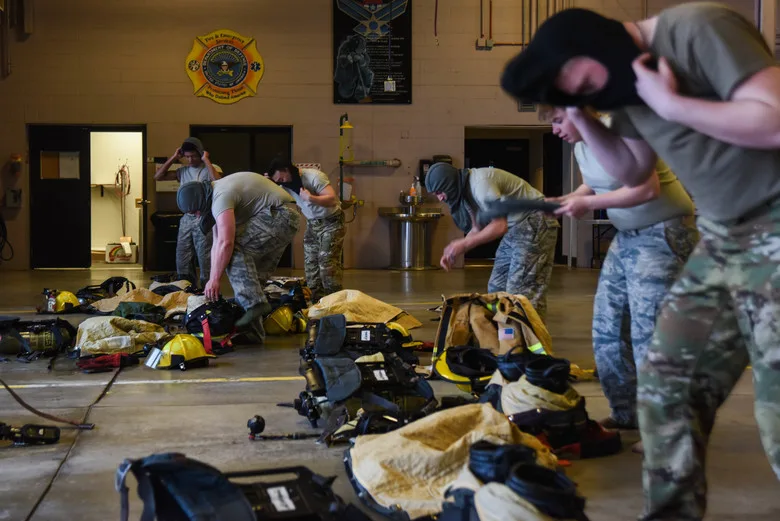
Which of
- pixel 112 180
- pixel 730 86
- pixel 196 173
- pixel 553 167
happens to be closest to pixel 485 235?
pixel 730 86

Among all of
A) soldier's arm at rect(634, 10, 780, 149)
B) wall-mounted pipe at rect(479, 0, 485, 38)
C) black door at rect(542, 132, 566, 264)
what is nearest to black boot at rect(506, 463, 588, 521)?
soldier's arm at rect(634, 10, 780, 149)

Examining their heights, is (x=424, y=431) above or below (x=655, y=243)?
below

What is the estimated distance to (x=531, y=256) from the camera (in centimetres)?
532

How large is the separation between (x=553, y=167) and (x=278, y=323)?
10340 millimetres

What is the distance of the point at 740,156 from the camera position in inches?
68.7

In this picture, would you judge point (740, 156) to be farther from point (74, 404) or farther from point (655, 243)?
point (74, 404)

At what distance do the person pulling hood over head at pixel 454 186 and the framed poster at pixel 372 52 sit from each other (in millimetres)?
9203

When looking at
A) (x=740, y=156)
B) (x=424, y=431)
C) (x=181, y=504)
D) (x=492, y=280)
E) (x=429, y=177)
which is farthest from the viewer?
(x=492, y=280)

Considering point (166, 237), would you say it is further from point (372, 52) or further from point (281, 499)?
point (281, 499)

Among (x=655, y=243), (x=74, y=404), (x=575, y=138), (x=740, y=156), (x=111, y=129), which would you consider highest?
(x=111, y=129)

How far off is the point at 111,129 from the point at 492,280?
10816 mm

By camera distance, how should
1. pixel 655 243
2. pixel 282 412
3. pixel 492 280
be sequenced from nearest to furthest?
pixel 655 243 → pixel 282 412 → pixel 492 280

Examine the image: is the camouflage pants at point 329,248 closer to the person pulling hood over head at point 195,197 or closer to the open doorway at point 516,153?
the person pulling hood over head at point 195,197

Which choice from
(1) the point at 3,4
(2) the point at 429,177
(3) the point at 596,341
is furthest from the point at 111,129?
(3) the point at 596,341
